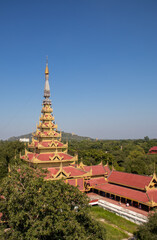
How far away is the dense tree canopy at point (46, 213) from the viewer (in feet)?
45.6

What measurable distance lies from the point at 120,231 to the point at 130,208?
5.01 metres

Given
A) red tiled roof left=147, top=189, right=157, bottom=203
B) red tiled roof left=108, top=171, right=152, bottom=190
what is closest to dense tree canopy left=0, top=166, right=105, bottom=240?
red tiled roof left=147, top=189, right=157, bottom=203

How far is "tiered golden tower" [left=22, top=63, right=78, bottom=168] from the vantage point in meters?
27.6

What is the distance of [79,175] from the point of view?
27.2 m

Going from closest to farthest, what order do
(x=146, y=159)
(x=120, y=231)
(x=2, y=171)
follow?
(x=120, y=231)
(x=2, y=171)
(x=146, y=159)

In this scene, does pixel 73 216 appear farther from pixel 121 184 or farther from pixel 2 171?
pixel 2 171

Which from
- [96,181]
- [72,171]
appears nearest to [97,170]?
[96,181]

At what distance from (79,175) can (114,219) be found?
6055 mm

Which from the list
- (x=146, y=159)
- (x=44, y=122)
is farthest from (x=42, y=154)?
(x=146, y=159)

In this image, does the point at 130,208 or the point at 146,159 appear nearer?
the point at 130,208

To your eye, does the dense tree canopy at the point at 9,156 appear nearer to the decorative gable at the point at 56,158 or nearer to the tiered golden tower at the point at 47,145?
the tiered golden tower at the point at 47,145

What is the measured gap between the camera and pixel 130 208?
26234 millimetres

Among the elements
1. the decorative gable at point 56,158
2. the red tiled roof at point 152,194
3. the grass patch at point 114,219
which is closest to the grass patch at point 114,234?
the grass patch at point 114,219

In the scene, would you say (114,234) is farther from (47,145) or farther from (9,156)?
(9,156)
